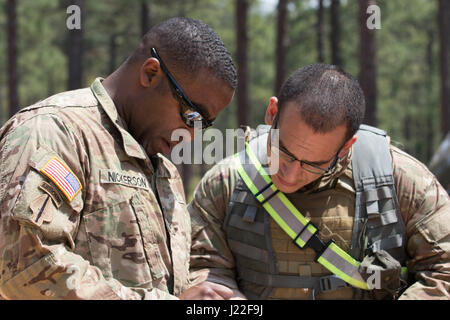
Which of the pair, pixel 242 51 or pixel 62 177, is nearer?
pixel 62 177

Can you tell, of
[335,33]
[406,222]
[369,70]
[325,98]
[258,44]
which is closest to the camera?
[325,98]

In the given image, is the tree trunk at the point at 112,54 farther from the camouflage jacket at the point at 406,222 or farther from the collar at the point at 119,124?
the collar at the point at 119,124

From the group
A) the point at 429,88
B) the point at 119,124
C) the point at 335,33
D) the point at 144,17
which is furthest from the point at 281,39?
the point at 429,88

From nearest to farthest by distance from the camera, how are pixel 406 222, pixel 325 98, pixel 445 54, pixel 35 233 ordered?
pixel 35 233 < pixel 325 98 < pixel 406 222 < pixel 445 54

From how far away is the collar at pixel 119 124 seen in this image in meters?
2.05

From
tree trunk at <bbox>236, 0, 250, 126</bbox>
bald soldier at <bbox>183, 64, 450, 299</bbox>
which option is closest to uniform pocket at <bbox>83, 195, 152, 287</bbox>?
bald soldier at <bbox>183, 64, 450, 299</bbox>

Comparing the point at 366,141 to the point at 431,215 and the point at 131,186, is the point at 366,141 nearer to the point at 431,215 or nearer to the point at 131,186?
the point at 431,215

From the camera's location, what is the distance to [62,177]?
1.72 meters

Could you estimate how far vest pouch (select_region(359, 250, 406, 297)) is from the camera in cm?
271

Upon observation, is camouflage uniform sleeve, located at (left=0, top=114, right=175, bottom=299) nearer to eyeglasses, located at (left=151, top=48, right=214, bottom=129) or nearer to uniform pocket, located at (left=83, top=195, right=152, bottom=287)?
uniform pocket, located at (left=83, top=195, right=152, bottom=287)

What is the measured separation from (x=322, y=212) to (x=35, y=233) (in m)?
1.77

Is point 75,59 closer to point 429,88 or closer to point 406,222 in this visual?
point 406,222

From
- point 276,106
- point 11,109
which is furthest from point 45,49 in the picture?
point 276,106

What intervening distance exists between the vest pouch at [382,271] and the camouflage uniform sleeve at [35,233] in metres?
1.53
